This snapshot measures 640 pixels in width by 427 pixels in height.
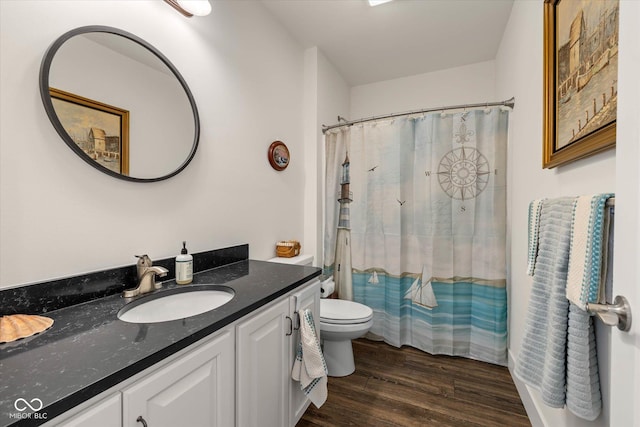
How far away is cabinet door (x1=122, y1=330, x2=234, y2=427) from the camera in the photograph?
2.11 feet

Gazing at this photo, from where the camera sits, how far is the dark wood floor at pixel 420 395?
4.95ft

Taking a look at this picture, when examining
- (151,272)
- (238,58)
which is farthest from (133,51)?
(151,272)

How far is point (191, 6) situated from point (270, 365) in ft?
5.56

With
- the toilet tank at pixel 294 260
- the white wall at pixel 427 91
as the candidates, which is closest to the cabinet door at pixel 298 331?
the toilet tank at pixel 294 260

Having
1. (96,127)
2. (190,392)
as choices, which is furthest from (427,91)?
(190,392)

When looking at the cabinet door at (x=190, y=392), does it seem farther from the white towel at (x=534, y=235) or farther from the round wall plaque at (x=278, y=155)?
the round wall plaque at (x=278, y=155)

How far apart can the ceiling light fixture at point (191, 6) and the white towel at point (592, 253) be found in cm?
174

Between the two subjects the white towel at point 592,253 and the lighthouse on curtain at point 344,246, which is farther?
the lighthouse on curtain at point 344,246

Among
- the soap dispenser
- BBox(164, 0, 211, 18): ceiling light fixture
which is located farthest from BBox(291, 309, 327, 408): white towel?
BBox(164, 0, 211, 18): ceiling light fixture

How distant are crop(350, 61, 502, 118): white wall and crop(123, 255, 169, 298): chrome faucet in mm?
2688

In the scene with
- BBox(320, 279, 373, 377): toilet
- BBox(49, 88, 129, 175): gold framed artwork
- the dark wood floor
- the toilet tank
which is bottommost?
the dark wood floor

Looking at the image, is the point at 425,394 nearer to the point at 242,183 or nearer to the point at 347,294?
the point at 347,294

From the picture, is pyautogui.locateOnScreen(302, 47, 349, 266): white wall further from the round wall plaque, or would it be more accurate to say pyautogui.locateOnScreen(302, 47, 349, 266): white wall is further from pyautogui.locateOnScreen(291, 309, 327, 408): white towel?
pyautogui.locateOnScreen(291, 309, 327, 408): white towel

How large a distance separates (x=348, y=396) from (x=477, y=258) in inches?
53.3
